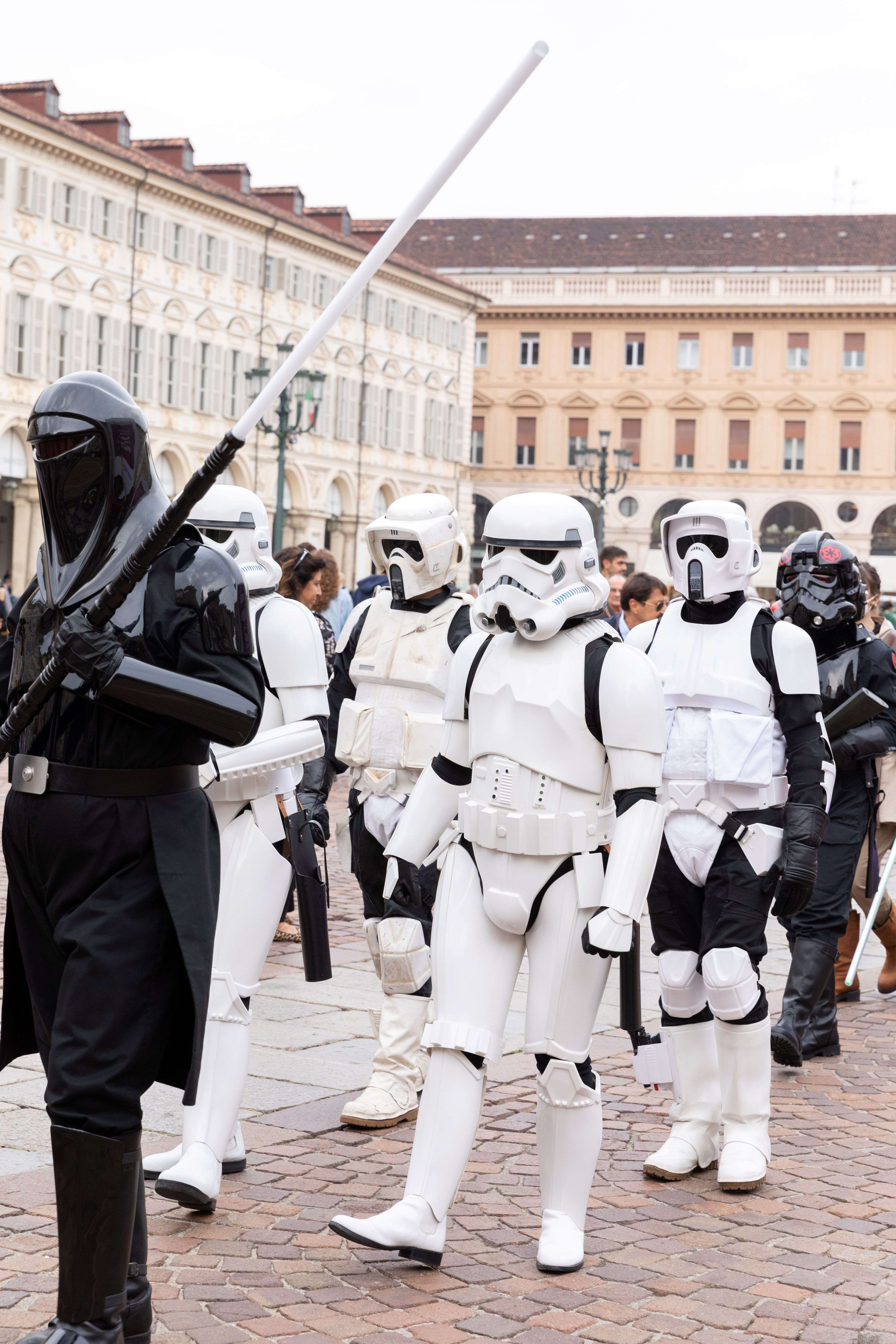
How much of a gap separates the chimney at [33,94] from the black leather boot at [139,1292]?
144 ft

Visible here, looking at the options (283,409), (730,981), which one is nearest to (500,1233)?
(730,981)

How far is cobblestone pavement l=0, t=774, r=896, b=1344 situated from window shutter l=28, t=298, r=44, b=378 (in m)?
38.2

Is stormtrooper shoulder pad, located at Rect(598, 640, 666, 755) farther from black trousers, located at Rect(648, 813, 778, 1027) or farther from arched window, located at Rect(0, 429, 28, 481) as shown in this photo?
arched window, located at Rect(0, 429, 28, 481)

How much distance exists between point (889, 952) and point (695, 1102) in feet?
10.9

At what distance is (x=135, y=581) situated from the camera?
10.8 ft

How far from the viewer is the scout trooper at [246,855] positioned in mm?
4871

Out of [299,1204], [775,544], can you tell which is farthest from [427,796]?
[775,544]

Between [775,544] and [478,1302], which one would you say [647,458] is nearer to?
[775,544]

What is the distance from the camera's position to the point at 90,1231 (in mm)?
3406

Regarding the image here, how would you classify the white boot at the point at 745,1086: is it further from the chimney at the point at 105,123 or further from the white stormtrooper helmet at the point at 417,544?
the chimney at the point at 105,123

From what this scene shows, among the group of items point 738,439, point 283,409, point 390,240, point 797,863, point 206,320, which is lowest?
point 797,863

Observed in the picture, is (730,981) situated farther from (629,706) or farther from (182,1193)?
(182,1193)

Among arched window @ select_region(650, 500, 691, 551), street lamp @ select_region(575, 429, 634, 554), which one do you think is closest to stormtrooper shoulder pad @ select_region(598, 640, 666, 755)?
street lamp @ select_region(575, 429, 634, 554)

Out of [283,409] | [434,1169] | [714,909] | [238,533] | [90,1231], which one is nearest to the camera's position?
[90,1231]
